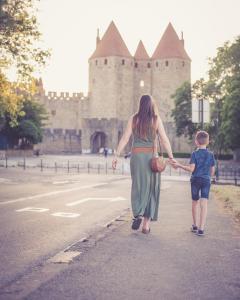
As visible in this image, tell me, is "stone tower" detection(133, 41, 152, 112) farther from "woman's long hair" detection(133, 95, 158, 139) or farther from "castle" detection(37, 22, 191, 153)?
"woman's long hair" detection(133, 95, 158, 139)

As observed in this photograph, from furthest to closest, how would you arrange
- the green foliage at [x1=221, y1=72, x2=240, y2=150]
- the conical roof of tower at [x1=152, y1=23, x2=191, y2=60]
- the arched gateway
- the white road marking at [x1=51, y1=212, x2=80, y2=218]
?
the conical roof of tower at [x1=152, y1=23, x2=191, y2=60], the arched gateway, the green foliage at [x1=221, y1=72, x2=240, y2=150], the white road marking at [x1=51, y1=212, x2=80, y2=218]

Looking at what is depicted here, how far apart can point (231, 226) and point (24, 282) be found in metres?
4.42

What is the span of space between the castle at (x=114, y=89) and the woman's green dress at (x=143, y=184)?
78.8 meters

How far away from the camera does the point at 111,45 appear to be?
3652 inches

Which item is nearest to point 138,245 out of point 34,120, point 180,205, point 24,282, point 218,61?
point 24,282

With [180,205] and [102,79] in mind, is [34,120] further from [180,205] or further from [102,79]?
[180,205]

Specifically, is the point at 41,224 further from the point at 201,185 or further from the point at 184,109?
the point at 184,109

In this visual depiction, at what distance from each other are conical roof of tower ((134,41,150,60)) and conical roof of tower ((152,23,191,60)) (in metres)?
2.44

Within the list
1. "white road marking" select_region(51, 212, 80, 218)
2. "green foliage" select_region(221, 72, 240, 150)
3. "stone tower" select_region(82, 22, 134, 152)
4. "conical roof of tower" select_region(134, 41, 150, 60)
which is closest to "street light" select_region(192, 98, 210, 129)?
"white road marking" select_region(51, 212, 80, 218)

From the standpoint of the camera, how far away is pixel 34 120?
6194 cm

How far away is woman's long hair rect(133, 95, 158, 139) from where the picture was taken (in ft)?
22.5

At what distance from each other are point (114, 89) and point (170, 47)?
1273 cm

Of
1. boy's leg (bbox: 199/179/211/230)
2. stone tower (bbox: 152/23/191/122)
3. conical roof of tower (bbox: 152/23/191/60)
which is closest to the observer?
boy's leg (bbox: 199/179/211/230)

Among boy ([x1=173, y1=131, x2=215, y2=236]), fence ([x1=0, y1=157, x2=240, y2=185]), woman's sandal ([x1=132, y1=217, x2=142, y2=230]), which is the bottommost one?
fence ([x1=0, y1=157, x2=240, y2=185])
